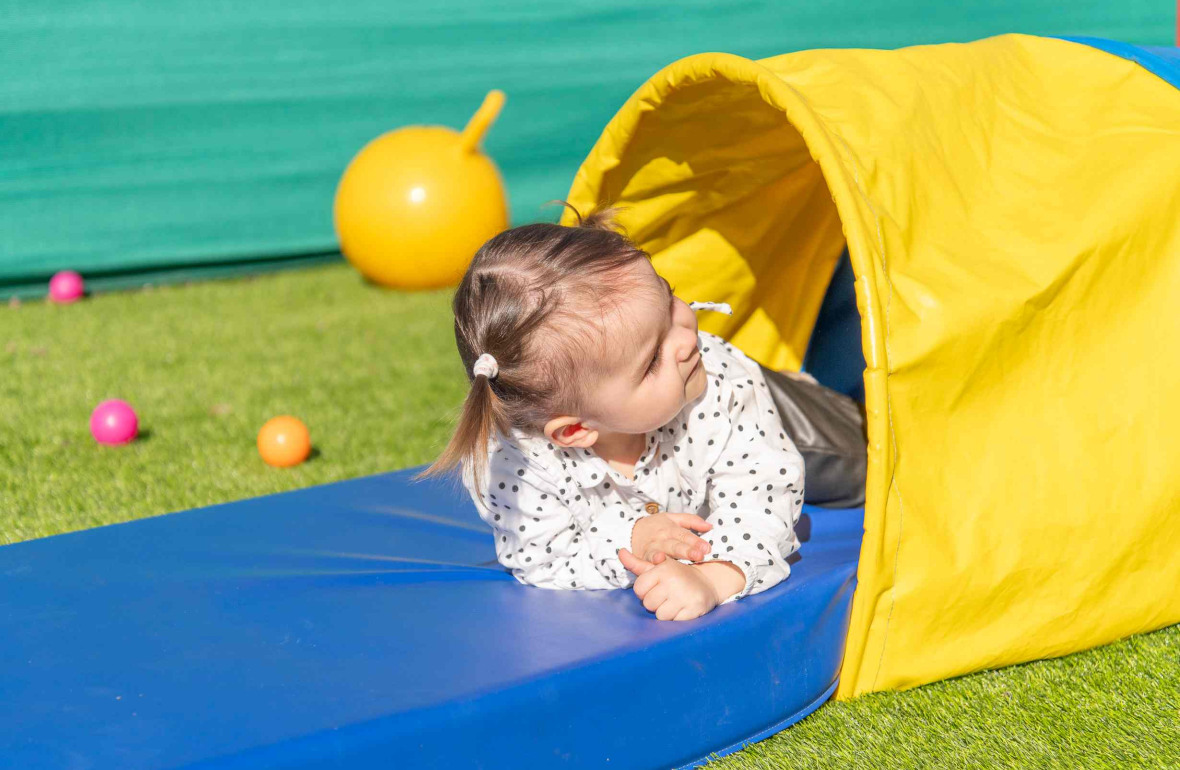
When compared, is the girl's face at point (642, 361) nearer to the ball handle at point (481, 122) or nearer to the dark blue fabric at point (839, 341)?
the dark blue fabric at point (839, 341)

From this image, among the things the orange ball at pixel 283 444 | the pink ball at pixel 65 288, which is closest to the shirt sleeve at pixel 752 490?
the orange ball at pixel 283 444

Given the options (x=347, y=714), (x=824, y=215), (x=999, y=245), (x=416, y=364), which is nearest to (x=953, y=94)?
(x=999, y=245)

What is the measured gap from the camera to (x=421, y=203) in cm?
548

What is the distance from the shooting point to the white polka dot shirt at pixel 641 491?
A: 2.10 m

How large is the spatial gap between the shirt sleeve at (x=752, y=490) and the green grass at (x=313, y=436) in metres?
0.29

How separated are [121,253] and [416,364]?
2307mm

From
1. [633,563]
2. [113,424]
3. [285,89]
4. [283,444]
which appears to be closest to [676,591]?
[633,563]

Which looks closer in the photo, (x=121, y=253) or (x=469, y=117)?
(x=121, y=253)

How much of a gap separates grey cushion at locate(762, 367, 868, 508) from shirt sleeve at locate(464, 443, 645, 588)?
57 centimetres

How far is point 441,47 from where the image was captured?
665cm

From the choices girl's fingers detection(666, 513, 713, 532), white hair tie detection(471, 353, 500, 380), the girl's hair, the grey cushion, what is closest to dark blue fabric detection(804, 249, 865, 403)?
the grey cushion

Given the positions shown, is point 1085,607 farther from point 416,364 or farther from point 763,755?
point 416,364

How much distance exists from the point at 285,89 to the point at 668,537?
16.2 ft

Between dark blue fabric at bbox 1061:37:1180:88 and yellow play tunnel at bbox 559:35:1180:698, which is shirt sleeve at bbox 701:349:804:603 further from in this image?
dark blue fabric at bbox 1061:37:1180:88
